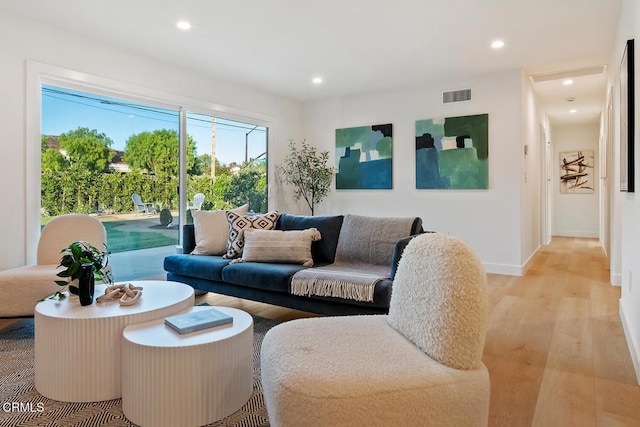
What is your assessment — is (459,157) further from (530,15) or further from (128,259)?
(128,259)

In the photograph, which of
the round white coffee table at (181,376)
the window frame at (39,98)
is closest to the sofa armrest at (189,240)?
the window frame at (39,98)

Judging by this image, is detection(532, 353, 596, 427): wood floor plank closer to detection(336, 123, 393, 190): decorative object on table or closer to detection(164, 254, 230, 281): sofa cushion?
detection(164, 254, 230, 281): sofa cushion

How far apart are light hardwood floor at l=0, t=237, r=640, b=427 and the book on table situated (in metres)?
1.27

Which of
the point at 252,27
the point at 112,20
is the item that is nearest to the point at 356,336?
the point at 252,27

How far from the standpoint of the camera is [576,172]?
888 cm

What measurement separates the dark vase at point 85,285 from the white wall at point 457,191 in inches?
166

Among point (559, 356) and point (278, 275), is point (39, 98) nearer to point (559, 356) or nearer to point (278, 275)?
point (278, 275)

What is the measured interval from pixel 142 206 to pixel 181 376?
304 centimetres

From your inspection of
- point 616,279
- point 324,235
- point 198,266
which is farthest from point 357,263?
point 616,279

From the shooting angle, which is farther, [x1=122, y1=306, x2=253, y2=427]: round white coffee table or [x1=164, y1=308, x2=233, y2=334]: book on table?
[x1=164, y1=308, x2=233, y2=334]: book on table

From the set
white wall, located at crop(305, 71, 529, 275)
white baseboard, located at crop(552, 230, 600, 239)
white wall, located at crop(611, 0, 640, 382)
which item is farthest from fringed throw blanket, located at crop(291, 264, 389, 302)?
white baseboard, located at crop(552, 230, 600, 239)

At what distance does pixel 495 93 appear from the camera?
16.2ft

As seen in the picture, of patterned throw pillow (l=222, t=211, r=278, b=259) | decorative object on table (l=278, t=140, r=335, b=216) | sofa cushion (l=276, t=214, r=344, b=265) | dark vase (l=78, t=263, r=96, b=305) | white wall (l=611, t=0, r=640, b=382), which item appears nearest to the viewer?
dark vase (l=78, t=263, r=96, b=305)

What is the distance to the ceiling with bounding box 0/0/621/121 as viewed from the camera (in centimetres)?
317
